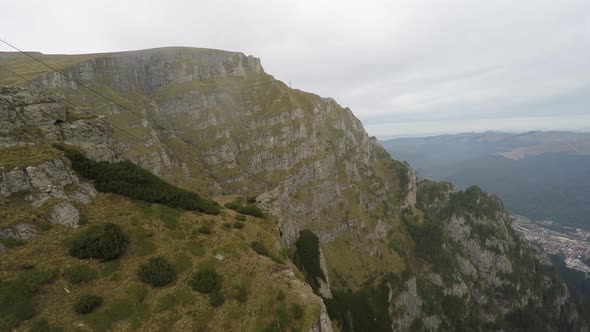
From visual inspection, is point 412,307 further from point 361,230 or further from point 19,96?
point 19,96

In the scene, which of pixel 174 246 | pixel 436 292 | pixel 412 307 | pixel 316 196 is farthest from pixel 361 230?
pixel 174 246

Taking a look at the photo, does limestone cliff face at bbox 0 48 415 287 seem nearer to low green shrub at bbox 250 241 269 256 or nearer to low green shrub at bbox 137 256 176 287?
low green shrub at bbox 250 241 269 256

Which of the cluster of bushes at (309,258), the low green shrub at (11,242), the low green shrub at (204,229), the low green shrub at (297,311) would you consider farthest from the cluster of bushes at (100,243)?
the cluster of bushes at (309,258)

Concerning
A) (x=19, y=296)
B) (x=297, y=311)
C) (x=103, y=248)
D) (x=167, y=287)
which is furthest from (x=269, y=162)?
(x=19, y=296)

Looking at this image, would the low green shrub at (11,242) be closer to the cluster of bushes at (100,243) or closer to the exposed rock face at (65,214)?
the exposed rock face at (65,214)

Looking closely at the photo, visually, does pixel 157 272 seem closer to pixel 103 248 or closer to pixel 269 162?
pixel 103 248

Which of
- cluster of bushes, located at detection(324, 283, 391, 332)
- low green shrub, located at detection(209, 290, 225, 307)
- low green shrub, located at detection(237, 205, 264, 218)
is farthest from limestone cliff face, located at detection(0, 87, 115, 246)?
cluster of bushes, located at detection(324, 283, 391, 332)
